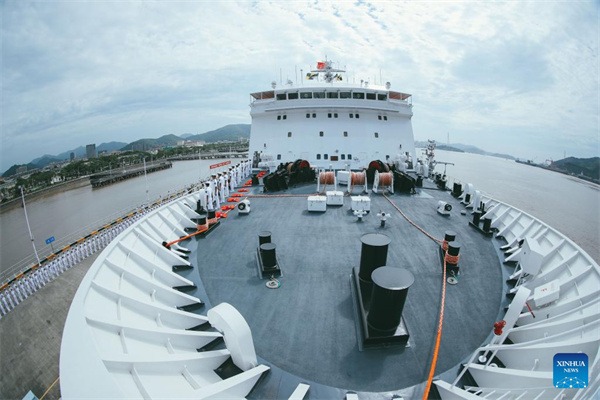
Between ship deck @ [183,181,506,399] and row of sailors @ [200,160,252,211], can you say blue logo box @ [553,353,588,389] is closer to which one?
ship deck @ [183,181,506,399]

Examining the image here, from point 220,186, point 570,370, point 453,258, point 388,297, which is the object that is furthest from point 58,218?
point 570,370

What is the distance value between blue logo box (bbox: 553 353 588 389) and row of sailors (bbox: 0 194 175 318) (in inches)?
548

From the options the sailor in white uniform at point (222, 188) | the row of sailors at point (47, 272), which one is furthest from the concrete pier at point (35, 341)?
the sailor in white uniform at point (222, 188)

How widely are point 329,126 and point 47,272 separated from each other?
46.6ft

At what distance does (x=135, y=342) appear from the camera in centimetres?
319

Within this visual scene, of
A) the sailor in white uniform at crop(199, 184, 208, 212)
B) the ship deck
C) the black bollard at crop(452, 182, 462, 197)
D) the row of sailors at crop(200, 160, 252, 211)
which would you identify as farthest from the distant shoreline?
the black bollard at crop(452, 182, 462, 197)

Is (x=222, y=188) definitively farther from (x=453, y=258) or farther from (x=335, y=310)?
(x=453, y=258)

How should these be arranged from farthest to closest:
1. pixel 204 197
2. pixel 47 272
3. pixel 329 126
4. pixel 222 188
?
pixel 329 126
pixel 222 188
pixel 47 272
pixel 204 197

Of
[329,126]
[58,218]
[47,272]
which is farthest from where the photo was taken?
[58,218]

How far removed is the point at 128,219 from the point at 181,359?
659 inches

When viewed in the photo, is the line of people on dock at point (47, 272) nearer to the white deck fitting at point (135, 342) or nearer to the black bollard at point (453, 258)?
the white deck fitting at point (135, 342)

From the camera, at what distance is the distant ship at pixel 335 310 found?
2896 mm

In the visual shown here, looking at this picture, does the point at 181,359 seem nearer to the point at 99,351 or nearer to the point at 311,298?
the point at 99,351

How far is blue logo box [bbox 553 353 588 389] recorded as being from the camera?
2039 millimetres
